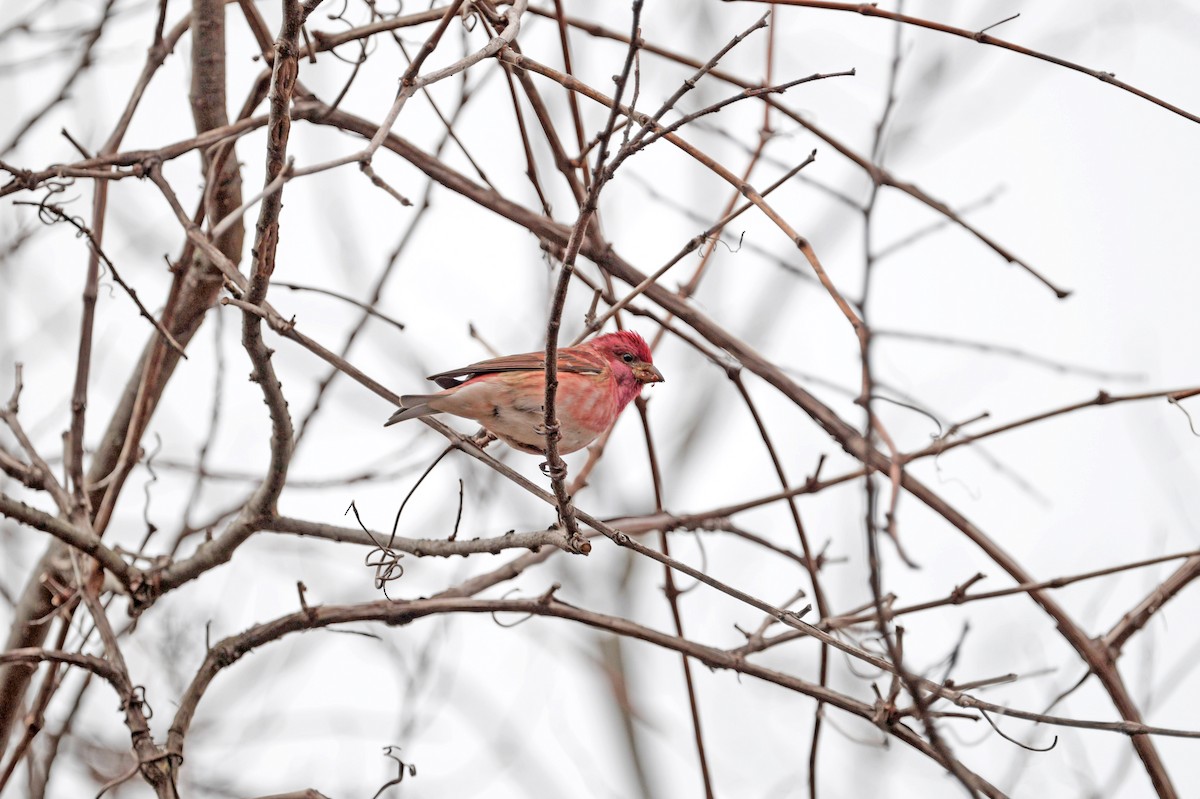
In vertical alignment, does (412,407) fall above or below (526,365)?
below

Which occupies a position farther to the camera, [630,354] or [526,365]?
[630,354]

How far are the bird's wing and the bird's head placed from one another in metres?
0.18

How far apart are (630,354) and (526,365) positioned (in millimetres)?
826

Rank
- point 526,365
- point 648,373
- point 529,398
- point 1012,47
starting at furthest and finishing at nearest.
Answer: point 648,373 → point 526,365 → point 529,398 → point 1012,47

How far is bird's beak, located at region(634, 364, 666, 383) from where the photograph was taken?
5.55 metres

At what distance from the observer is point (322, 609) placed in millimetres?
3938

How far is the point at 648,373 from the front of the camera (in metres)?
5.58

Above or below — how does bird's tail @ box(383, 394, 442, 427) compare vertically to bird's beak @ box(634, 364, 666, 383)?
below

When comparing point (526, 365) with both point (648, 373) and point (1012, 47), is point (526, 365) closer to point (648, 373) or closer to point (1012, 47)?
point (648, 373)

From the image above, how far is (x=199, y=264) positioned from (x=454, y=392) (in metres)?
1.10

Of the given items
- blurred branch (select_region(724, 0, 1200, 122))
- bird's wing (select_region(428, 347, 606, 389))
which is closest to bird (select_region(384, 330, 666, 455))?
bird's wing (select_region(428, 347, 606, 389))

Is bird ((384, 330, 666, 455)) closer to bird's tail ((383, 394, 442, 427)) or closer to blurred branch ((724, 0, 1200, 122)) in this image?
bird's tail ((383, 394, 442, 427))

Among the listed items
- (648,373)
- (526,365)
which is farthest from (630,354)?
(526,365)

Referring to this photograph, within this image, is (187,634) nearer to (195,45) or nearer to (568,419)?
(568,419)
